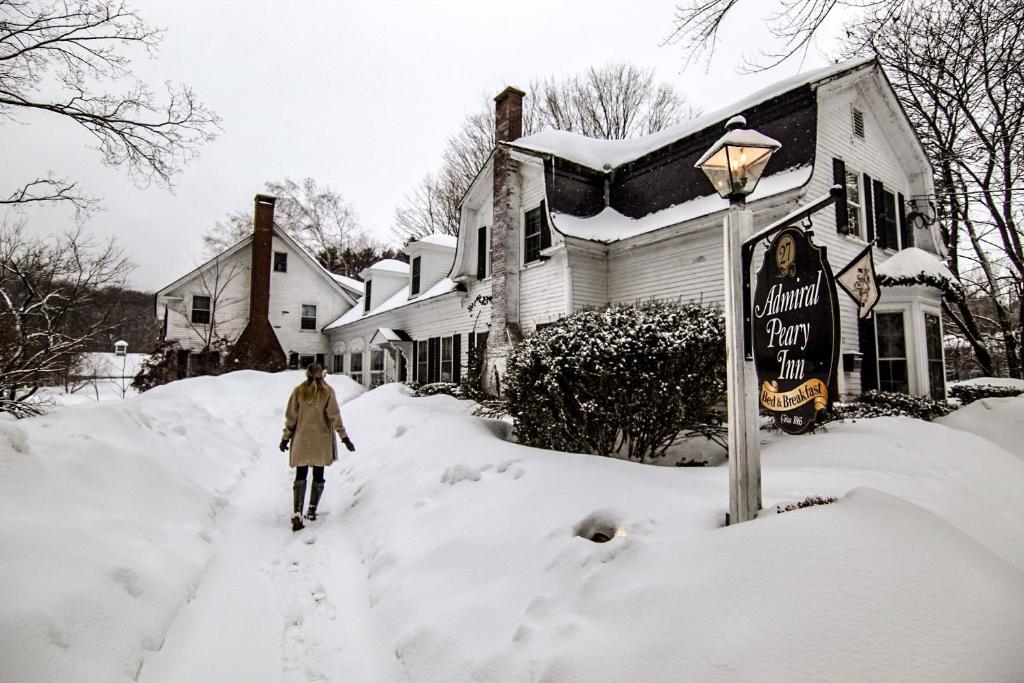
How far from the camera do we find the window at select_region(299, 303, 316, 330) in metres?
26.1

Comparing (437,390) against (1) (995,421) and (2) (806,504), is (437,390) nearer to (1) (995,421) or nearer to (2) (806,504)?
(2) (806,504)

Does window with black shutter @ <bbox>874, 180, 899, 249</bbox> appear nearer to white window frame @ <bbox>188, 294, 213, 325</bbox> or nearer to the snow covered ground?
→ the snow covered ground

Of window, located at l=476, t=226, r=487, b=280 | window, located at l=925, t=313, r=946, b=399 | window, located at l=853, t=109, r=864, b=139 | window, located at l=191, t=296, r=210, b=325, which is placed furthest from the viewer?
window, located at l=191, t=296, r=210, b=325

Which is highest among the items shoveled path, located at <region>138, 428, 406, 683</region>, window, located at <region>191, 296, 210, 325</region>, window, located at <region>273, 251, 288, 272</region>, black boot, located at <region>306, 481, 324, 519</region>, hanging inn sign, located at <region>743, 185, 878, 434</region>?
window, located at <region>273, 251, 288, 272</region>

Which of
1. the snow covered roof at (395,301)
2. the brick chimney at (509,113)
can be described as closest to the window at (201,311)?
the snow covered roof at (395,301)

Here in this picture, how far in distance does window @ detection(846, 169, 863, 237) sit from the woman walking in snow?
11505 millimetres

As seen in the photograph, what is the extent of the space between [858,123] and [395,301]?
668 inches

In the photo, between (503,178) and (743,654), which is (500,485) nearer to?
(743,654)

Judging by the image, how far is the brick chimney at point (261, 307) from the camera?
22.0 meters

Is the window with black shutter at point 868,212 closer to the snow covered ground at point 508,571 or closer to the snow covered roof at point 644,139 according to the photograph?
the snow covered roof at point 644,139

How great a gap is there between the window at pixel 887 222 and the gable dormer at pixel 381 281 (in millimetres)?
18679

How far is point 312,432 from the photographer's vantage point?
223 inches

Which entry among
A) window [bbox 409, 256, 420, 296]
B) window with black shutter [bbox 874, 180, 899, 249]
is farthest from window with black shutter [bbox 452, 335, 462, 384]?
window with black shutter [bbox 874, 180, 899, 249]

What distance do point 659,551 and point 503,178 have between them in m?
12.8
